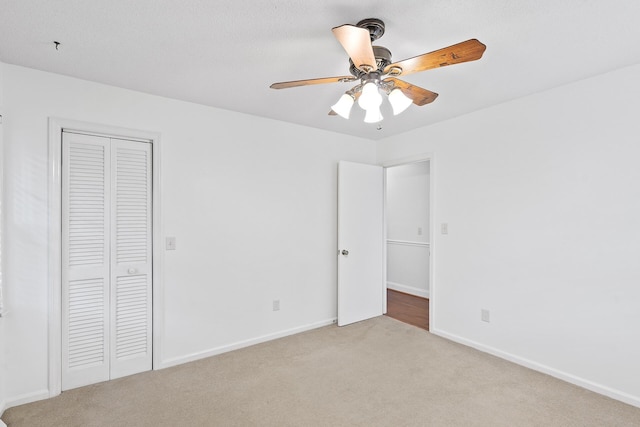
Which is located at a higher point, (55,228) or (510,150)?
(510,150)

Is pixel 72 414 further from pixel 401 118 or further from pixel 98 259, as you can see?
pixel 401 118

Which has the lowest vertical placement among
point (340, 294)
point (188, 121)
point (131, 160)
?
point (340, 294)

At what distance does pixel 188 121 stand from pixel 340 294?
245 cm

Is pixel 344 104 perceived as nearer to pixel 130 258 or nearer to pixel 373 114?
pixel 373 114

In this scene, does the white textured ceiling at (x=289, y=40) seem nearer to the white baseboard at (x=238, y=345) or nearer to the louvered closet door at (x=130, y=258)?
the louvered closet door at (x=130, y=258)

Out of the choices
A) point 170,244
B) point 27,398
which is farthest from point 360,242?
point 27,398

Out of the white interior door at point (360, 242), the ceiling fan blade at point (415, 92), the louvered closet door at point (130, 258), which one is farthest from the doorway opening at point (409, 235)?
the louvered closet door at point (130, 258)

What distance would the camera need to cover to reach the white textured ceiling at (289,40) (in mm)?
1607

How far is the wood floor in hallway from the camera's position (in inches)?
158

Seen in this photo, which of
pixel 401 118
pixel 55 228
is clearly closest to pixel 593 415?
pixel 401 118

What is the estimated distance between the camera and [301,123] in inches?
140

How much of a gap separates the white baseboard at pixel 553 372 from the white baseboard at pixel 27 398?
3484 millimetres

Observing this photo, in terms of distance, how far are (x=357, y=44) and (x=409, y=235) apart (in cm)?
434

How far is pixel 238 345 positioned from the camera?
10.4 ft
